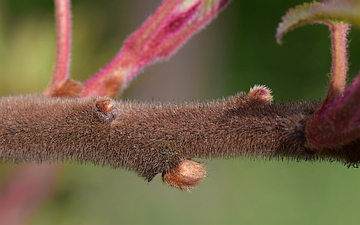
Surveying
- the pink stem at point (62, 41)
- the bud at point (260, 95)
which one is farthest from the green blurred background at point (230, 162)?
the bud at point (260, 95)

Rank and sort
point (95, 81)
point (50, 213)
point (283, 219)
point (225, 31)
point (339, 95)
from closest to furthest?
1. point (339, 95)
2. point (95, 81)
3. point (50, 213)
4. point (283, 219)
5. point (225, 31)

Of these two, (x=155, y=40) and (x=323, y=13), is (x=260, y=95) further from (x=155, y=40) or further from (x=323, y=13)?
(x=155, y=40)

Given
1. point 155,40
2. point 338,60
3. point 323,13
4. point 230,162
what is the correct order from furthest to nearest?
point 230,162, point 155,40, point 338,60, point 323,13

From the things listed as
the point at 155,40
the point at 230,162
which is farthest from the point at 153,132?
the point at 230,162

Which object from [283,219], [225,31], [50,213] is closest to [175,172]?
[50,213]

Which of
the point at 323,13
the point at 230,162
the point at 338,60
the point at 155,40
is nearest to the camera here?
the point at 323,13

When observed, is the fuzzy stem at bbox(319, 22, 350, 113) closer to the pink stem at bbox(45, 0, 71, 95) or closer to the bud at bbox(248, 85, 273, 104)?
the bud at bbox(248, 85, 273, 104)

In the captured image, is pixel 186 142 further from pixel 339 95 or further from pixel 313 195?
pixel 313 195
